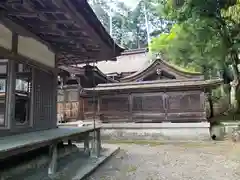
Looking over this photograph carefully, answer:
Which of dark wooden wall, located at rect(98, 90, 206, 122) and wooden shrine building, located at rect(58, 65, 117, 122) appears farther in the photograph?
wooden shrine building, located at rect(58, 65, 117, 122)

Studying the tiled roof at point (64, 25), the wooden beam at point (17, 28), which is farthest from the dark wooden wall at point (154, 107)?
the wooden beam at point (17, 28)

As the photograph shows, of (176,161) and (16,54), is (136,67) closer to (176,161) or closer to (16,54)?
(176,161)

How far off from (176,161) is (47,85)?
178 inches

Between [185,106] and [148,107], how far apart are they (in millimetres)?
2154

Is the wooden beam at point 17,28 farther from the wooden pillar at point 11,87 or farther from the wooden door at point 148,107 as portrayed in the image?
the wooden door at point 148,107

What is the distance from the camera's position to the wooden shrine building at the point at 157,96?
1307 cm

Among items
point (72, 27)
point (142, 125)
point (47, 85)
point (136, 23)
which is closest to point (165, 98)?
point (142, 125)

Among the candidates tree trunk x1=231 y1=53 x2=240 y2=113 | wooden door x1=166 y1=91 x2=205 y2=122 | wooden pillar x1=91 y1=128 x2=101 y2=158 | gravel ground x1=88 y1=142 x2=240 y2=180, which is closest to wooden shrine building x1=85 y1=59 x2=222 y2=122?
wooden door x1=166 y1=91 x2=205 y2=122

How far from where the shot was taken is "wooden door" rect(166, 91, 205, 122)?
42.8ft

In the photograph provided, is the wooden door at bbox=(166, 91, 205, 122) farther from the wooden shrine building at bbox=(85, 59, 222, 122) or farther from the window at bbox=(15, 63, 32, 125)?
the window at bbox=(15, 63, 32, 125)

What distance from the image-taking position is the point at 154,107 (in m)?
13.8

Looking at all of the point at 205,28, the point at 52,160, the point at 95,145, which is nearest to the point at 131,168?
the point at 95,145

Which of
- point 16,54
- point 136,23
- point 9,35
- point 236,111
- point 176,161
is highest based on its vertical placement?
point 136,23

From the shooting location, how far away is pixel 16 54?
4.93 meters
